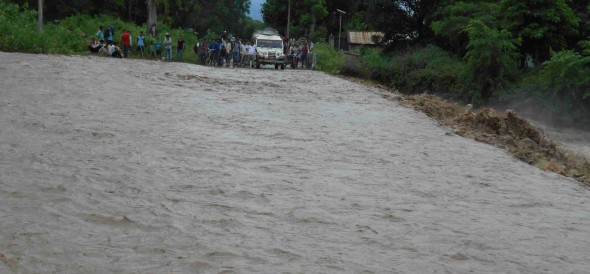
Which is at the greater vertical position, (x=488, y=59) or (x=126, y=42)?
(x=488, y=59)

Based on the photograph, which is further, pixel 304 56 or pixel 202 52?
pixel 304 56

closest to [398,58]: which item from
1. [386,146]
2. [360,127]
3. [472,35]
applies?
[472,35]

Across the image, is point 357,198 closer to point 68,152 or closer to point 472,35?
point 68,152

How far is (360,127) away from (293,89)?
8.53 m

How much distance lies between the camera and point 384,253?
6.82 metres

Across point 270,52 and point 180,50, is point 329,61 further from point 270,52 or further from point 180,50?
point 180,50

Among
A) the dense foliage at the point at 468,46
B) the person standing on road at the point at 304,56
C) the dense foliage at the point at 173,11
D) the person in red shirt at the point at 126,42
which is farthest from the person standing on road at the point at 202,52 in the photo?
the dense foliage at the point at 173,11

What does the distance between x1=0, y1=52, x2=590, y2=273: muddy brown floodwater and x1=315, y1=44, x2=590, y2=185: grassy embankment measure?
5.08ft

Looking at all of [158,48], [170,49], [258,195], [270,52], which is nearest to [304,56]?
[270,52]

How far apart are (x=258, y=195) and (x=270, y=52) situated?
2813 centimetres

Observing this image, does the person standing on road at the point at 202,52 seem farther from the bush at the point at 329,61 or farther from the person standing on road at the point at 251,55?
the bush at the point at 329,61

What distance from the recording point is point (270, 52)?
36.3 m

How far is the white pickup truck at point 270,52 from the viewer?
3603 centimetres

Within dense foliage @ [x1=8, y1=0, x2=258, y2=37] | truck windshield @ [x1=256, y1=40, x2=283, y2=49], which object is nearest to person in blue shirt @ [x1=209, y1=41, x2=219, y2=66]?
truck windshield @ [x1=256, y1=40, x2=283, y2=49]
